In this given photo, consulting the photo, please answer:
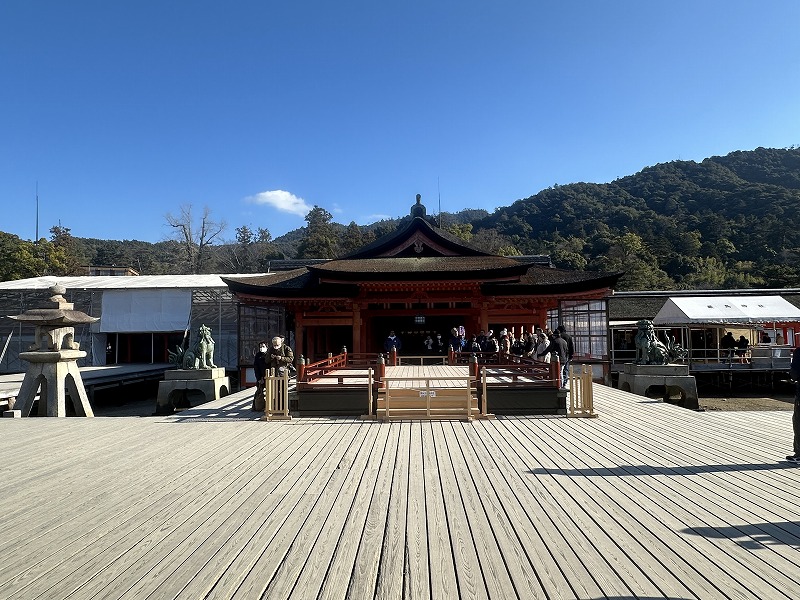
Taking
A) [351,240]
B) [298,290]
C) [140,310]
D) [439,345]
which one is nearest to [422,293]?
[439,345]

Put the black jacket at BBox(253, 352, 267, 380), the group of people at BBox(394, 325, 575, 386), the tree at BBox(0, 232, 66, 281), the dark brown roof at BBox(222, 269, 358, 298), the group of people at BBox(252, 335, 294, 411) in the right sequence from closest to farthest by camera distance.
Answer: the group of people at BBox(252, 335, 294, 411), the group of people at BBox(394, 325, 575, 386), the black jacket at BBox(253, 352, 267, 380), the dark brown roof at BBox(222, 269, 358, 298), the tree at BBox(0, 232, 66, 281)

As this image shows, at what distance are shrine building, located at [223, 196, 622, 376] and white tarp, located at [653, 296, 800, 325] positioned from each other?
23.3ft

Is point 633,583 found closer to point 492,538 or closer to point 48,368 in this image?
point 492,538

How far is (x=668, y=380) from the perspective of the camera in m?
17.1

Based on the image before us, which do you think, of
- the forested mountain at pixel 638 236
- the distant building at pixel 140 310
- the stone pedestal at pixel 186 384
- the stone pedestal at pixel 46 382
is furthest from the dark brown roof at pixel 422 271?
the forested mountain at pixel 638 236

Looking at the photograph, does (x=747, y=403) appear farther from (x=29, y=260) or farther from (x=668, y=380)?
(x=29, y=260)

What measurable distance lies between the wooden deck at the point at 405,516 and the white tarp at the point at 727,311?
19911mm

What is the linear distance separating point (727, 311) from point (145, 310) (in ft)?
118

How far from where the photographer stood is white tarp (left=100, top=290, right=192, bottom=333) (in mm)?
29391

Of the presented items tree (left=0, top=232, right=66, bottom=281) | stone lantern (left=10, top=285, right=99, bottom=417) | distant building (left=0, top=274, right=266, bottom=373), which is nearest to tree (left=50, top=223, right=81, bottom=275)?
tree (left=0, top=232, right=66, bottom=281)

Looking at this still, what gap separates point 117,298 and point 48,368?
54.8 ft

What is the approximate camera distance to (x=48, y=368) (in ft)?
48.2

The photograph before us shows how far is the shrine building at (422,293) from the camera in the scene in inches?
726

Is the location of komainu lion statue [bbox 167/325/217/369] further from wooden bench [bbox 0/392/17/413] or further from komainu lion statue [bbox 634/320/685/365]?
komainu lion statue [bbox 634/320/685/365]
